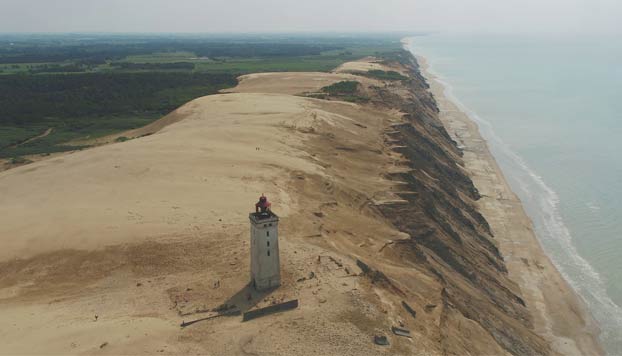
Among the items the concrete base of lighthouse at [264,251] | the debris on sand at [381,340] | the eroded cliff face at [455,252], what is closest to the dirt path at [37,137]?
the eroded cliff face at [455,252]

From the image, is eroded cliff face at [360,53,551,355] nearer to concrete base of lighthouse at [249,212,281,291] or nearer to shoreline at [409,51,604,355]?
shoreline at [409,51,604,355]

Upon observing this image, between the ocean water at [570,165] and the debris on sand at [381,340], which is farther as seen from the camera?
the ocean water at [570,165]

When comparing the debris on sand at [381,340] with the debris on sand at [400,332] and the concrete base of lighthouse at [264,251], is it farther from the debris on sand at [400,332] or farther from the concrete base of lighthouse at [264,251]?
the concrete base of lighthouse at [264,251]

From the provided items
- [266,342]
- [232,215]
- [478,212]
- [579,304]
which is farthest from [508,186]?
[266,342]

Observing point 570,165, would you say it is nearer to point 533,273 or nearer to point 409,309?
point 533,273

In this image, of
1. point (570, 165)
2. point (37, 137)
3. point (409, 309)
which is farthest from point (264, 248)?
point (570, 165)

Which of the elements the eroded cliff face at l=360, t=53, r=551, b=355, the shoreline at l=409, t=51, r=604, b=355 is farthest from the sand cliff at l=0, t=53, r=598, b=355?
the shoreline at l=409, t=51, r=604, b=355
